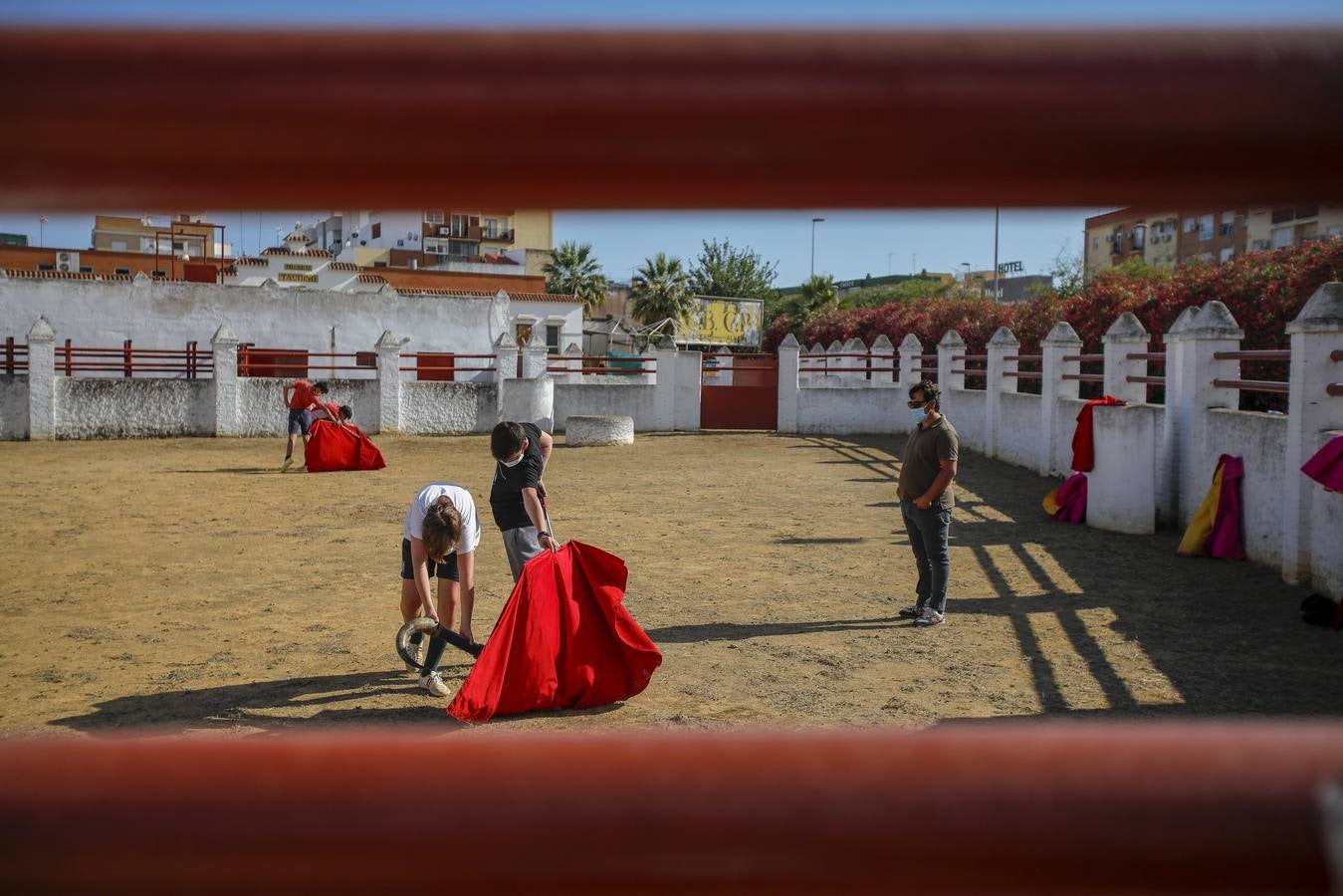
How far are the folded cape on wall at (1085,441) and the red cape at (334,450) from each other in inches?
463

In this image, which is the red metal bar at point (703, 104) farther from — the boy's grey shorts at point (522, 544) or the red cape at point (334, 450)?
the red cape at point (334, 450)

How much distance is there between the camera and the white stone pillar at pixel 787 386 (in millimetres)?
28641

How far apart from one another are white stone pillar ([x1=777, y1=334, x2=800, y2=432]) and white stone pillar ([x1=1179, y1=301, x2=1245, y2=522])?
16833 millimetres

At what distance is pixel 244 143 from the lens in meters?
0.60

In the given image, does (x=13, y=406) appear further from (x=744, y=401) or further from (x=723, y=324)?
(x=723, y=324)

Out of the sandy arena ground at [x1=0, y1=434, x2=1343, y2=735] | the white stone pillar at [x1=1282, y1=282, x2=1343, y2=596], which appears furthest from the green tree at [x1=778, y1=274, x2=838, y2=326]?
the white stone pillar at [x1=1282, y1=282, x2=1343, y2=596]

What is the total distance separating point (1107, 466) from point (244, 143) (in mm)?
12787

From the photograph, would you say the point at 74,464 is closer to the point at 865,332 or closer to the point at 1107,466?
the point at 1107,466

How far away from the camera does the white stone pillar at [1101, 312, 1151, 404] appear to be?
13.8m

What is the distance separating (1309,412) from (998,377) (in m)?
11.4

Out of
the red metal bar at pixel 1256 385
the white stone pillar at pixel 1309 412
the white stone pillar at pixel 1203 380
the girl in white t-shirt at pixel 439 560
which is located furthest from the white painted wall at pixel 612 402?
the girl in white t-shirt at pixel 439 560

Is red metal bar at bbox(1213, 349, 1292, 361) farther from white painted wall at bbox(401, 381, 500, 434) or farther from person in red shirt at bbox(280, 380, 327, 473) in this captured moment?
white painted wall at bbox(401, 381, 500, 434)

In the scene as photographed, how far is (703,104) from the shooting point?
58cm

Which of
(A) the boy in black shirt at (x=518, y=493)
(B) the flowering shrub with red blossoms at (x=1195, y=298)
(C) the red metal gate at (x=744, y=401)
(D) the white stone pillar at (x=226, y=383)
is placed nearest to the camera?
(A) the boy in black shirt at (x=518, y=493)
